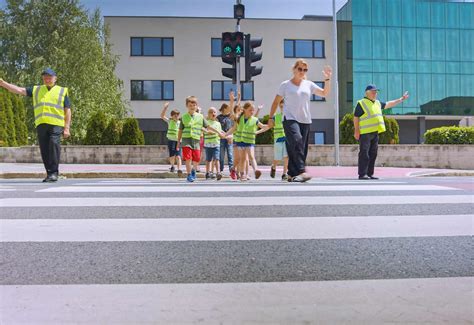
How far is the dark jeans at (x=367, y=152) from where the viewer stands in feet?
32.9

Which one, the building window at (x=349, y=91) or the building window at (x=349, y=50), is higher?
the building window at (x=349, y=50)

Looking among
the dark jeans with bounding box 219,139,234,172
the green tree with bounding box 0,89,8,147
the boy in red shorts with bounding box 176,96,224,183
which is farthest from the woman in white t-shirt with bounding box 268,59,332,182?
the green tree with bounding box 0,89,8,147

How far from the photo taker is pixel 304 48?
35.1 metres

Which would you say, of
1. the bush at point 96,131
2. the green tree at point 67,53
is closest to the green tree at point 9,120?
the bush at point 96,131

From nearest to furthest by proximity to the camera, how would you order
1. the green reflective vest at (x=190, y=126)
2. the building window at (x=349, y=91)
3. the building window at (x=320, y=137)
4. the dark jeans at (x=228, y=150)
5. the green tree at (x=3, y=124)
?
1. the green reflective vest at (x=190, y=126)
2. the dark jeans at (x=228, y=150)
3. the green tree at (x=3, y=124)
4. the building window at (x=320, y=137)
5. the building window at (x=349, y=91)

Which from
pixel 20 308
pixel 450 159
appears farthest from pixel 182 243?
pixel 450 159

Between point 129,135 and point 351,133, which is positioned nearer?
point 351,133

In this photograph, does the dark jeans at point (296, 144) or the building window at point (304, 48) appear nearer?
the dark jeans at point (296, 144)

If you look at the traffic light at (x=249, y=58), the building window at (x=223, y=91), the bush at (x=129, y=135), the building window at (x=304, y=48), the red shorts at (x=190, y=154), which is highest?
the building window at (x=304, y=48)

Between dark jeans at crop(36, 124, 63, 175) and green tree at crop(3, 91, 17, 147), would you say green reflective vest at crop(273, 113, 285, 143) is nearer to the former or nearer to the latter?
dark jeans at crop(36, 124, 63, 175)

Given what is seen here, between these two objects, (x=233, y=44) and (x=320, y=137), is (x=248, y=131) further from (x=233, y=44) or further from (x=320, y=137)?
(x=320, y=137)

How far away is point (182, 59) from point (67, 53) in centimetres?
719

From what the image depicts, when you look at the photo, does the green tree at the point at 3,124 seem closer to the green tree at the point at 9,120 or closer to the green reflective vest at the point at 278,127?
the green tree at the point at 9,120

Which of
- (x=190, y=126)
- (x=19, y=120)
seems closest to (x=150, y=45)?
(x=19, y=120)
